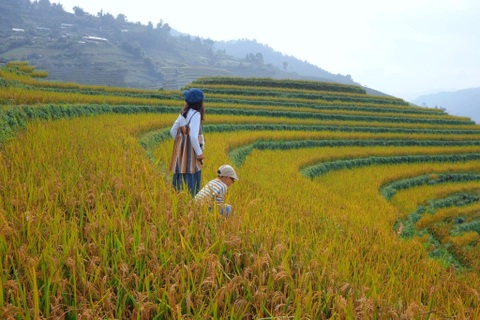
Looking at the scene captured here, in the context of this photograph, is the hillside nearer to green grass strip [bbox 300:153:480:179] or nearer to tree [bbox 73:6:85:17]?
tree [bbox 73:6:85:17]

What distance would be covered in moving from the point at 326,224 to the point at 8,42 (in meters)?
93.2

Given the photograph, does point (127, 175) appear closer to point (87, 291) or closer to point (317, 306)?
point (87, 291)

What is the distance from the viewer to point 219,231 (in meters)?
2.35

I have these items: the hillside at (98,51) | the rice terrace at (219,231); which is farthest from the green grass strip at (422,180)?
the hillside at (98,51)

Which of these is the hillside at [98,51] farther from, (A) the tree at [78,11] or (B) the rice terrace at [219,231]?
(B) the rice terrace at [219,231]

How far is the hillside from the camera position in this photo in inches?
2800

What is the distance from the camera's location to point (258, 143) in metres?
14.1

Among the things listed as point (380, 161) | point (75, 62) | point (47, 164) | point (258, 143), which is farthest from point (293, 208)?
point (75, 62)

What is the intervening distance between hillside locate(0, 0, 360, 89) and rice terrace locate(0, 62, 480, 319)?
2079 inches

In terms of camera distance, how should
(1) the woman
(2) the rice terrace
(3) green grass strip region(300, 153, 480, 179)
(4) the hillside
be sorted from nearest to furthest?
(2) the rice terrace
(1) the woman
(3) green grass strip region(300, 153, 480, 179)
(4) the hillside

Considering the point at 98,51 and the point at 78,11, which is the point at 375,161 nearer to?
the point at 98,51

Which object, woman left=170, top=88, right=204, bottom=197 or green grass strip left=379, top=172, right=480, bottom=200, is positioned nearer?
woman left=170, top=88, right=204, bottom=197

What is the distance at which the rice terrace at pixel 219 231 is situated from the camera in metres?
1.67

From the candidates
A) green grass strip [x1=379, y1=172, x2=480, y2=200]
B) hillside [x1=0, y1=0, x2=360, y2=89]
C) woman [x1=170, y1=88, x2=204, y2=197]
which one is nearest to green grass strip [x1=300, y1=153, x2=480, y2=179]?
green grass strip [x1=379, y1=172, x2=480, y2=200]
